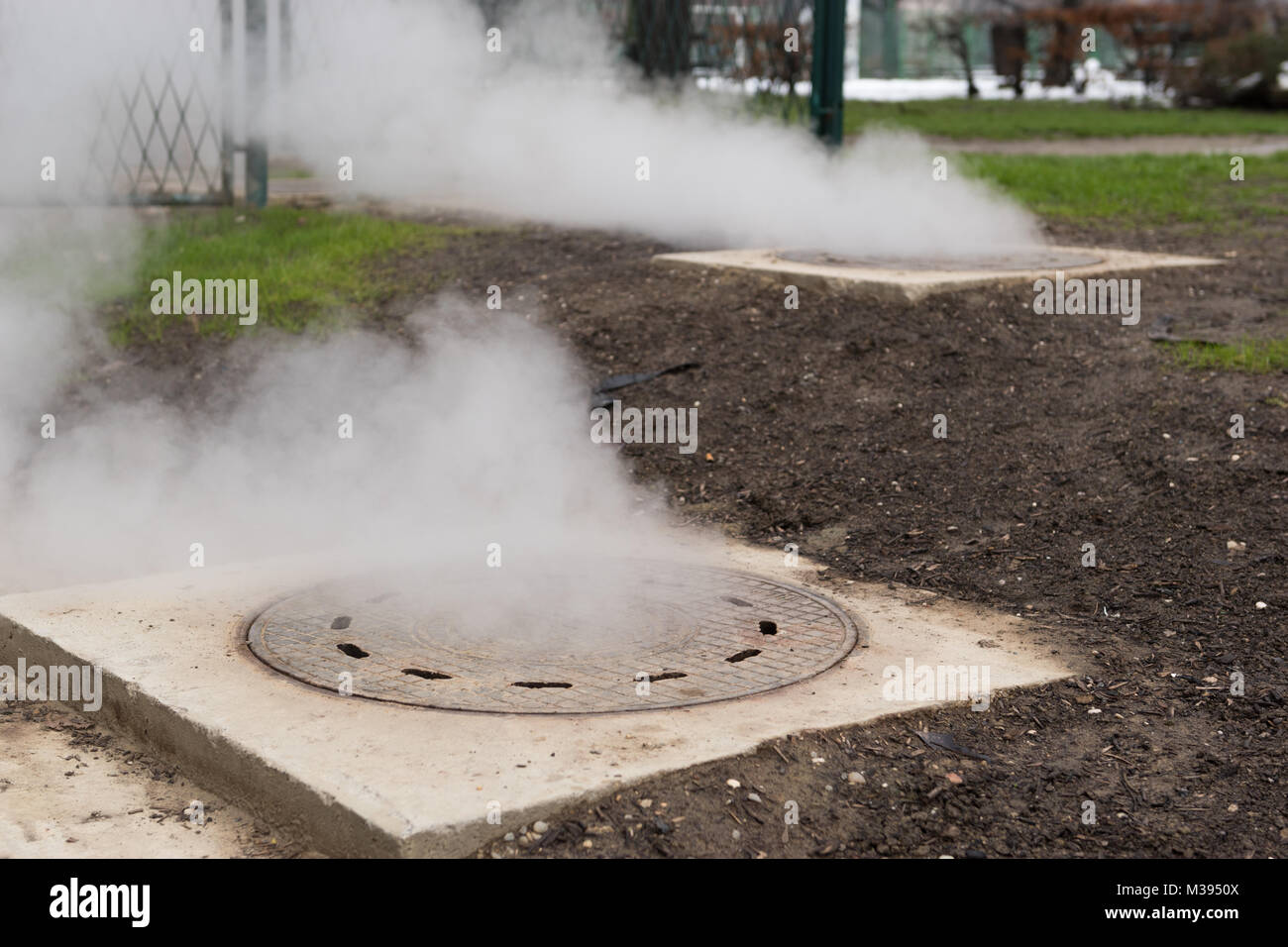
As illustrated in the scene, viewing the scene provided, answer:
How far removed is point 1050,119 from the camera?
58.1 feet

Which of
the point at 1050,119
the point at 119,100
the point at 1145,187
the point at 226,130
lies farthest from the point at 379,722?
the point at 1050,119

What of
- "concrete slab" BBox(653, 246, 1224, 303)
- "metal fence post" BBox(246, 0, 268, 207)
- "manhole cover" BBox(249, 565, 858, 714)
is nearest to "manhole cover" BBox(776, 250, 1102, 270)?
"concrete slab" BBox(653, 246, 1224, 303)

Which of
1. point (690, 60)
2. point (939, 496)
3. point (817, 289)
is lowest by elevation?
point (939, 496)

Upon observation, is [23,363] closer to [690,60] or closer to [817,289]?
[817,289]

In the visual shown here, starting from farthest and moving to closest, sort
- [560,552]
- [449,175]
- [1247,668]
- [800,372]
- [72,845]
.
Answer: [449,175] < [800,372] < [560,552] < [1247,668] < [72,845]

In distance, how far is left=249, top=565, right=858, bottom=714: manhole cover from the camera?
3.29 m

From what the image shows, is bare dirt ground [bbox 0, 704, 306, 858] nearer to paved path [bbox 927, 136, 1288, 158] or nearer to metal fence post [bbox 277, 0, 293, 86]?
metal fence post [bbox 277, 0, 293, 86]

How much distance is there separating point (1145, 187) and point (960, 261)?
12.3 feet

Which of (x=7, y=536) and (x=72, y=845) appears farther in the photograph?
(x=7, y=536)

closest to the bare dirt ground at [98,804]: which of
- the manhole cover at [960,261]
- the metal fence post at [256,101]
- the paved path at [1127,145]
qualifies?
the manhole cover at [960,261]

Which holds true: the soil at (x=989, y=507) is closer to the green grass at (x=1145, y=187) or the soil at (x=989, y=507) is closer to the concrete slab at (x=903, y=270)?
the concrete slab at (x=903, y=270)

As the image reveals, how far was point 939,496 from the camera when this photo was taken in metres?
4.88

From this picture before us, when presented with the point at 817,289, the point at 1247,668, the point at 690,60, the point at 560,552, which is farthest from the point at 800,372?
the point at 690,60
